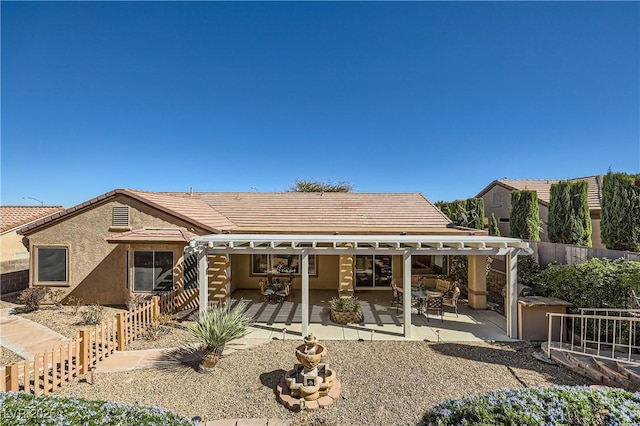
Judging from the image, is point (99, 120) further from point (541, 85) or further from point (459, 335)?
point (541, 85)

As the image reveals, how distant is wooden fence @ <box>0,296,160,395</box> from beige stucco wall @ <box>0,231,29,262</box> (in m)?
15.9

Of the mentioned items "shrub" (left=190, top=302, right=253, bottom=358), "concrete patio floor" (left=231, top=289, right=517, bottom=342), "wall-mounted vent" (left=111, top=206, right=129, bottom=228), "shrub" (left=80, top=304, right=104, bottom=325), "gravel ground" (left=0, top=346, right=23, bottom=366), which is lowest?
"concrete patio floor" (left=231, top=289, right=517, bottom=342)

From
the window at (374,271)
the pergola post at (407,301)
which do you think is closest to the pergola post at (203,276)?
the pergola post at (407,301)

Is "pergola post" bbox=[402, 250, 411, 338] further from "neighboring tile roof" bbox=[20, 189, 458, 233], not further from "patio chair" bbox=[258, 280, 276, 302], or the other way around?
"patio chair" bbox=[258, 280, 276, 302]

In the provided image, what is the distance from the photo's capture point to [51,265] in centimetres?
1330

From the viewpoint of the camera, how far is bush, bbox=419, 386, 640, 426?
3.24m

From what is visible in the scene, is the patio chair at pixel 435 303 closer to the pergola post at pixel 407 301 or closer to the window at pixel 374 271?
the pergola post at pixel 407 301

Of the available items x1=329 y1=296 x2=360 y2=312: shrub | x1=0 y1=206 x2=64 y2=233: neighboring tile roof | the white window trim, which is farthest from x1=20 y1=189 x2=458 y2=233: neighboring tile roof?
x1=0 y1=206 x2=64 y2=233: neighboring tile roof

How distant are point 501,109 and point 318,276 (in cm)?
1573

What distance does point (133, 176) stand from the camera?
24922mm

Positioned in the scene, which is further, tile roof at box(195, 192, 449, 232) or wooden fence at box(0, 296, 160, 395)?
tile roof at box(195, 192, 449, 232)

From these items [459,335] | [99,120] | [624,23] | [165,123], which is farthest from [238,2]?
[459,335]

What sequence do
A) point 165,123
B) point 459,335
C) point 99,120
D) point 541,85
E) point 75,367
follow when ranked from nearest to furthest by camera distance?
point 75,367 → point 459,335 → point 541,85 → point 99,120 → point 165,123

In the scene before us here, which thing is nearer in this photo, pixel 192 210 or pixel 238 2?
pixel 238 2
